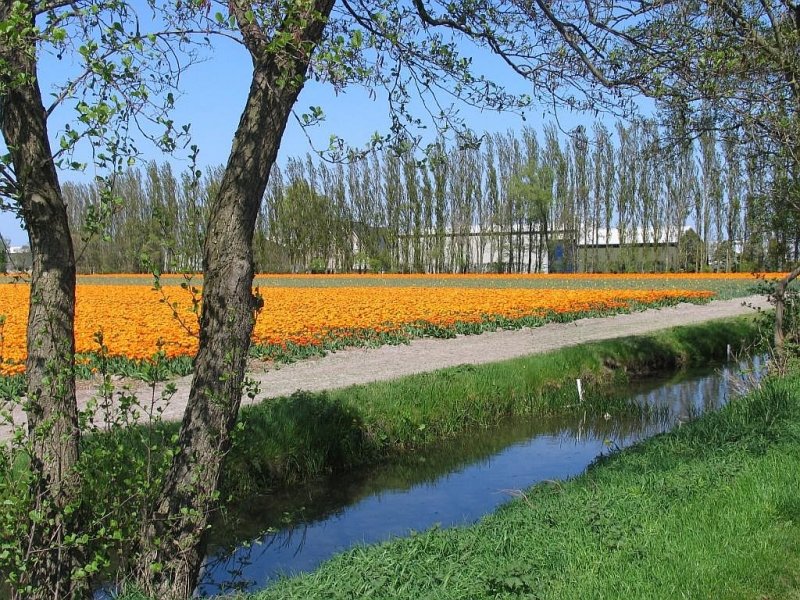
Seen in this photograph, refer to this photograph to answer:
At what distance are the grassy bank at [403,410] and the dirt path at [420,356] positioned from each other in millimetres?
971

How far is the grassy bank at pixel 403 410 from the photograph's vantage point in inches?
308

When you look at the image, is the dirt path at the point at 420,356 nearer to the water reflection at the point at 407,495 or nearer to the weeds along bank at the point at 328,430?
the weeds along bank at the point at 328,430

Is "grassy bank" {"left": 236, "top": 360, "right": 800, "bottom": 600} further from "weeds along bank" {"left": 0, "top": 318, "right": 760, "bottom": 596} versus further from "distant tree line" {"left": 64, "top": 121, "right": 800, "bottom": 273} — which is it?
"distant tree line" {"left": 64, "top": 121, "right": 800, "bottom": 273}

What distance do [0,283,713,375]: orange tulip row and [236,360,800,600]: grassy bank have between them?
600 cm

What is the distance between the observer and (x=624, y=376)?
14.1 meters

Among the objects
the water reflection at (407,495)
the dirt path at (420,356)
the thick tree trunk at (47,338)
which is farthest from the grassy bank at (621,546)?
the dirt path at (420,356)

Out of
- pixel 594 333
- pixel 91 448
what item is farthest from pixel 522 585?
pixel 594 333

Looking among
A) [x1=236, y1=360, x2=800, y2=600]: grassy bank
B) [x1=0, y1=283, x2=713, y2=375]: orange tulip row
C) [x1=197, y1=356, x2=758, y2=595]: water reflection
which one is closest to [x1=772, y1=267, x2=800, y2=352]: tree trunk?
[x1=197, y1=356, x2=758, y2=595]: water reflection

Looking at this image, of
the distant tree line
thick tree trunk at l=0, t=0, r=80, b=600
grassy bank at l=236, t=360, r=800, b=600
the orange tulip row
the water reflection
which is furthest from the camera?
the distant tree line

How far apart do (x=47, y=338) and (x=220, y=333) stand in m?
0.94

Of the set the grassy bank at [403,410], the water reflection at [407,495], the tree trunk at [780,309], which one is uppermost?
the tree trunk at [780,309]

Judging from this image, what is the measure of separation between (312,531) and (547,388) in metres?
5.83

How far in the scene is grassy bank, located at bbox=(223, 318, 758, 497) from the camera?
7.82 m

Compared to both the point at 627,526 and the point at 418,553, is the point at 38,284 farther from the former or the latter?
the point at 627,526
